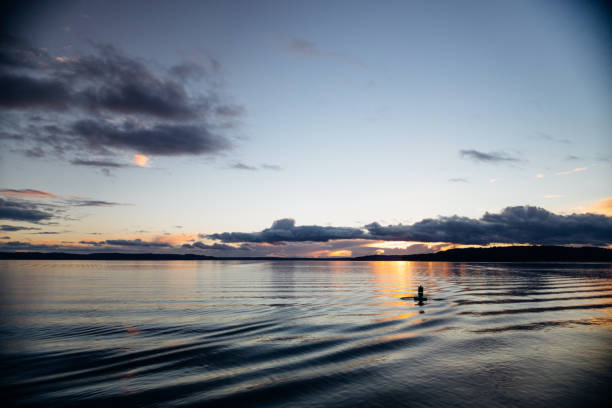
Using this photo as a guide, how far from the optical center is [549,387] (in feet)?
41.9

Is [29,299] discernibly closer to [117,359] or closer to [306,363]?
[117,359]

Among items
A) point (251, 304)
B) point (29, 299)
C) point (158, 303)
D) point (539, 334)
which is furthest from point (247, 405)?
point (29, 299)

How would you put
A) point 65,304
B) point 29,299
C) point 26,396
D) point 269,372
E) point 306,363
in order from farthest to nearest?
point 29,299
point 65,304
point 306,363
point 269,372
point 26,396

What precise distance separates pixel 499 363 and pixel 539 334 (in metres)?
8.70

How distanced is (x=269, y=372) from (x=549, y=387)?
11565 millimetres

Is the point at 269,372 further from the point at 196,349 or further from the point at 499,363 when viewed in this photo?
the point at 499,363

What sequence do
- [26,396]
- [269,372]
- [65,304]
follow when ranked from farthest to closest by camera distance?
[65,304] < [269,372] < [26,396]

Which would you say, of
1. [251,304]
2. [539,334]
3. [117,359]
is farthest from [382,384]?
[251,304]

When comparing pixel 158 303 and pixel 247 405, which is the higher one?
pixel 247 405

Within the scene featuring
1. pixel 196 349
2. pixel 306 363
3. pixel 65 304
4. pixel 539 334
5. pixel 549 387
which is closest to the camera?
pixel 549 387

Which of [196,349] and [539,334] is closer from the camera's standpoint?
[196,349]

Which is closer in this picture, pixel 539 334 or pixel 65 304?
pixel 539 334

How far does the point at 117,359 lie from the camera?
15.9m

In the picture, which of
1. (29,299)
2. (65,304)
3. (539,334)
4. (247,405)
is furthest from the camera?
(29,299)
